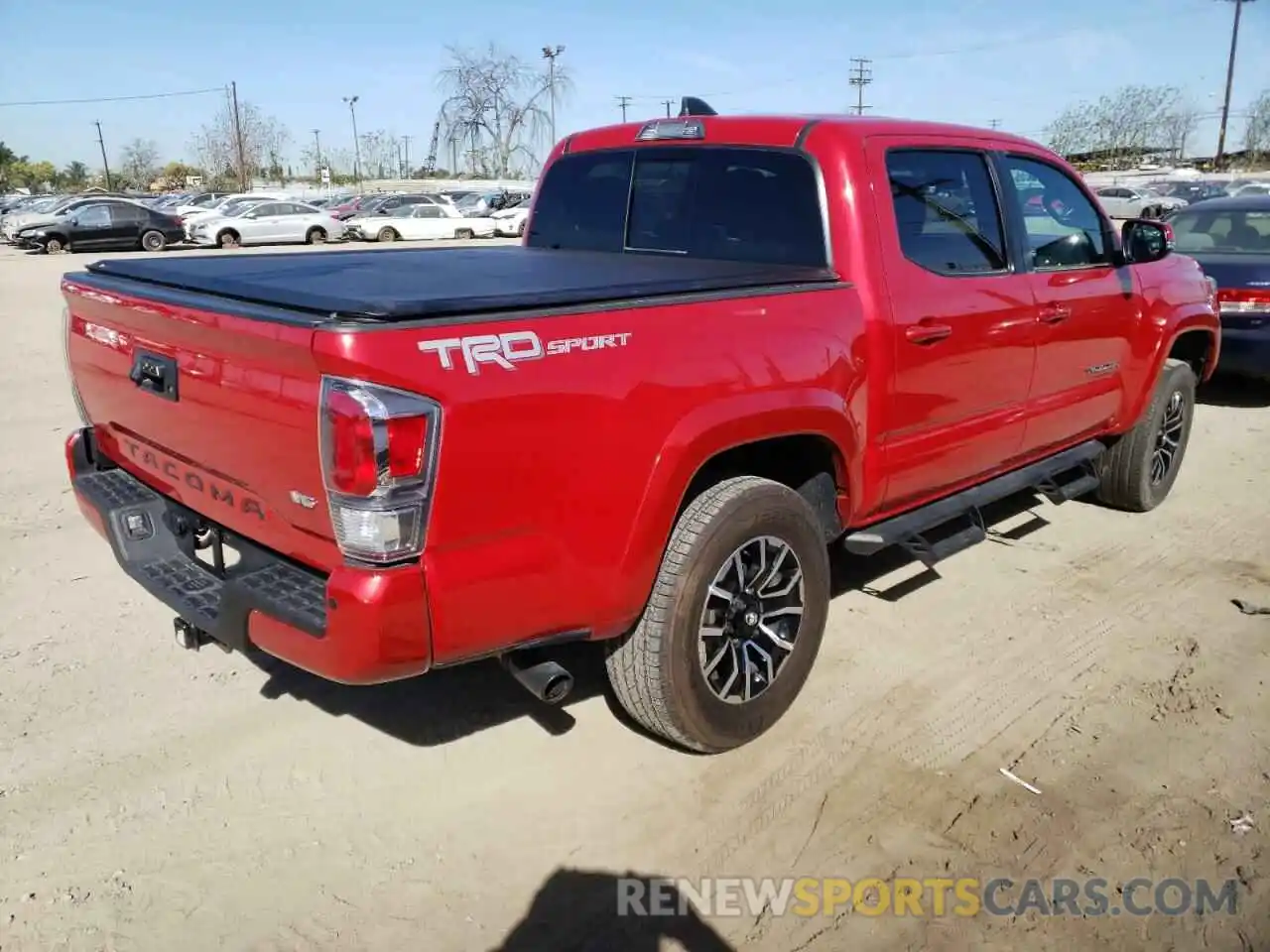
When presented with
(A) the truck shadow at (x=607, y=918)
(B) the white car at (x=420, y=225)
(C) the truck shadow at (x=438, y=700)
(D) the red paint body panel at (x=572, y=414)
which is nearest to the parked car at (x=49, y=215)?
(B) the white car at (x=420, y=225)

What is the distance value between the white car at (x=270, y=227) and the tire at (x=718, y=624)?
30.8 metres

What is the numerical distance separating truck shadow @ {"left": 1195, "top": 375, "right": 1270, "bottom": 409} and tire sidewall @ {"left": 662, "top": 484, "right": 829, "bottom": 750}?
22.9 feet

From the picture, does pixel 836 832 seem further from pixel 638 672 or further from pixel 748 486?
pixel 748 486

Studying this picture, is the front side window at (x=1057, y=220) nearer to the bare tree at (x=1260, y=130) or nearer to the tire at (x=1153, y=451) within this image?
the tire at (x=1153, y=451)

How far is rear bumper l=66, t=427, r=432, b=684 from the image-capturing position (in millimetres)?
2361

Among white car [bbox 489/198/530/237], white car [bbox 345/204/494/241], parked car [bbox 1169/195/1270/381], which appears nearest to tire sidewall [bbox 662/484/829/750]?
parked car [bbox 1169/195/1270/381]

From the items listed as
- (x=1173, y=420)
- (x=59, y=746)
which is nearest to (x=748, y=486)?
(x=59, y=746)

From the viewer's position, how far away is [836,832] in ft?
9.75

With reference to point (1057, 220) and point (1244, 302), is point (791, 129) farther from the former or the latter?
point (1244, 302)

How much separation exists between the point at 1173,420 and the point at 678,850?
15.1ft

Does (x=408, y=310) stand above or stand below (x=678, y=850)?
above

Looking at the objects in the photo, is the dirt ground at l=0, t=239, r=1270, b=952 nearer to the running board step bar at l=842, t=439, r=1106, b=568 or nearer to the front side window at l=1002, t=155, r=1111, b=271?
the running board step bar at l=842, t=439, r=1106, b=568

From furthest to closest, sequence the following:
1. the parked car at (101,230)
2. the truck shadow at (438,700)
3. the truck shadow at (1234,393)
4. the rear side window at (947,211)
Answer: the parked car at (101,230), the truck shadow at (1234,393), the rear side window at (947,211), the truck shadow at (438,700)

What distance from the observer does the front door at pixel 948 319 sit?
366 cm
